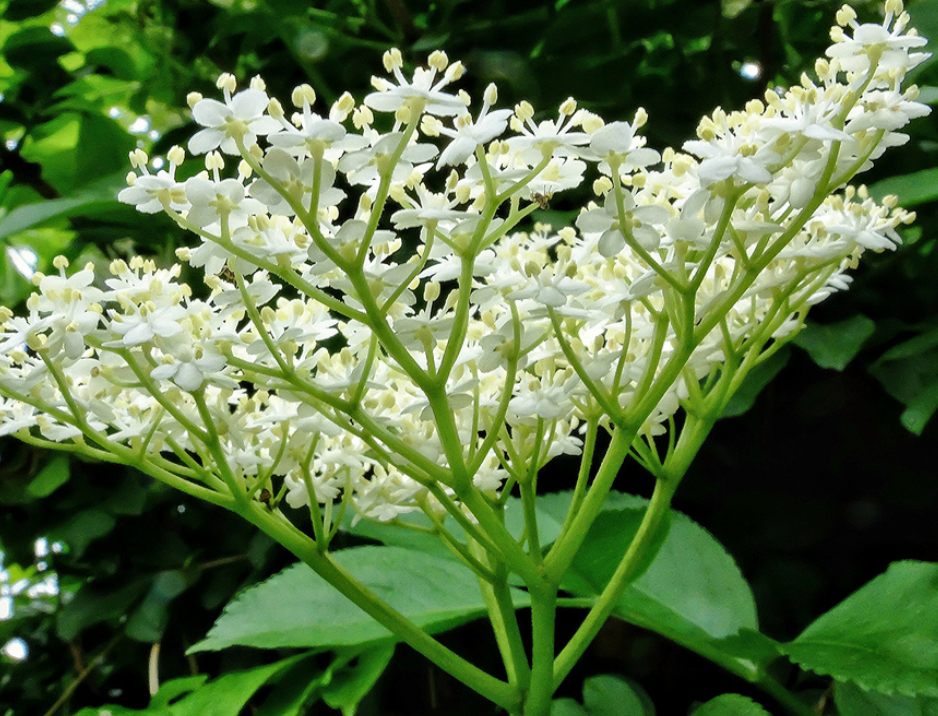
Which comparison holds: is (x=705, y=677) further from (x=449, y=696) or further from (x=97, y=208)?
(x=97, y=208)

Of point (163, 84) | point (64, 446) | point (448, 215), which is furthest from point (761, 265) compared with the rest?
point (163, 84)

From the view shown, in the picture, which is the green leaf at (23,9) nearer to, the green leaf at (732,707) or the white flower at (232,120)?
the white flower at (232,120)

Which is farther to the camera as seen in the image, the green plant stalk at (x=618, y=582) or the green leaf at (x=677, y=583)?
the green leaf at (x=677, y=583)

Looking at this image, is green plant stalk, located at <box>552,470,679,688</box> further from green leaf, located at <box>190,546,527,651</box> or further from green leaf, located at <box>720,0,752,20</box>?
green leaf, located at <box>720,0,752,20</box>

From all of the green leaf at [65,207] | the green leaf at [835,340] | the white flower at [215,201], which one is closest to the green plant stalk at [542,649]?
the white flower at [215,201]

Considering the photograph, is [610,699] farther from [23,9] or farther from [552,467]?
[23,9]

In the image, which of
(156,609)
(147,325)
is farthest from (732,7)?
(156,609)
